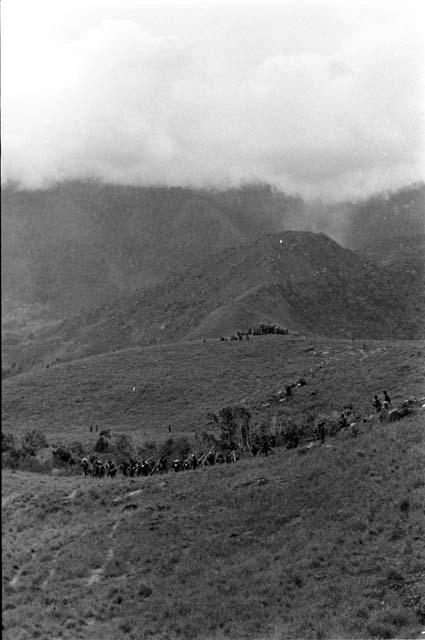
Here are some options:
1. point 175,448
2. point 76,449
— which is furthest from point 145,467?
point 76,449

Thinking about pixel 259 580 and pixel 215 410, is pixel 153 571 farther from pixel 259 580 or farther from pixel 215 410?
pixel 215 410

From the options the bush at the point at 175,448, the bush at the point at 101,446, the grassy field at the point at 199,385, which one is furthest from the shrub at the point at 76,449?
the bush at the point at 175,448

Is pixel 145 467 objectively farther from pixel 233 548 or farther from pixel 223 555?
pixel 223 555

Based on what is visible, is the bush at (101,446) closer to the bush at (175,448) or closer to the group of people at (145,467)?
the bush at (175,448)

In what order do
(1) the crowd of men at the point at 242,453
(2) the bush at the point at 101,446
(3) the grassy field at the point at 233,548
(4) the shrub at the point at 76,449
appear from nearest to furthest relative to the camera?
1. (3) the grassy field at the point at 233,548
2. (1) the crowd of men at the point at 242,453
3. (4) the shrub at the point at 76,449
4. (2) the bush at the point at 101,446

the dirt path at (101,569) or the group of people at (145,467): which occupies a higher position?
the dirt path at (101,569)

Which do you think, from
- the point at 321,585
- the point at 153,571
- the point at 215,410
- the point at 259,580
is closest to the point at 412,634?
the point at 321,585

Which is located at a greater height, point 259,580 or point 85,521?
point 85,521
